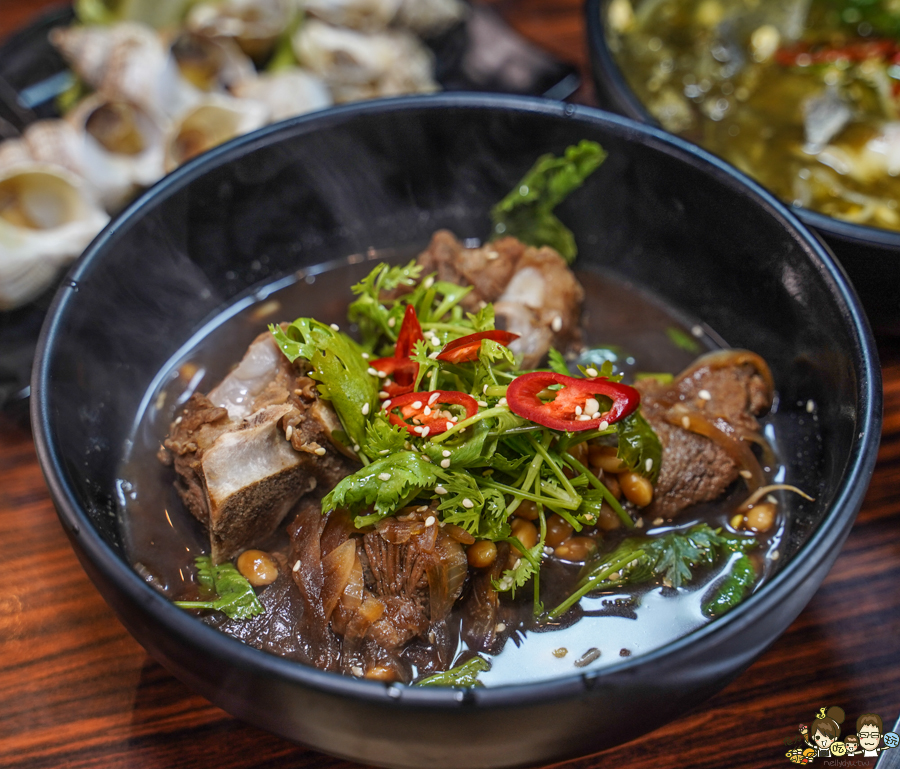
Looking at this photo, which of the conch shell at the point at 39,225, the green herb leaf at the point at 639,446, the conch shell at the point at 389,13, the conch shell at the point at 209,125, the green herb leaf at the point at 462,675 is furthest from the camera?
the conch shell at the point at 389,13

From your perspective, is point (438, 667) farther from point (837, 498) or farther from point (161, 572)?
point (837, 498)

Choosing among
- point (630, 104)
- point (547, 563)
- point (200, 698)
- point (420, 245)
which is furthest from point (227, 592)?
point (630, 104)

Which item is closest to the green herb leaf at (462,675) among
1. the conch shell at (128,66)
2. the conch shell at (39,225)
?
the conch shell at (39,225)

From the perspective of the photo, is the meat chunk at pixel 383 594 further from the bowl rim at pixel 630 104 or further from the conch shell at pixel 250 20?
the conch shell at pixel 250 20

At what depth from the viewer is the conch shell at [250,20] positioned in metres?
3.25

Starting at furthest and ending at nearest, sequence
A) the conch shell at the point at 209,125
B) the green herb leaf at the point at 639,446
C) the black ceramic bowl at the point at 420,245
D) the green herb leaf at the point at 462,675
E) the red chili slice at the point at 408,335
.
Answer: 1. the conch shell at the point at 209,125
2. the red chili slice at the point at 408,335
3. the green herb leaf at the point at 639,446
4. the green herb leaf at the point at 462,675
5. the black ceramic bowl at the point at 420,245

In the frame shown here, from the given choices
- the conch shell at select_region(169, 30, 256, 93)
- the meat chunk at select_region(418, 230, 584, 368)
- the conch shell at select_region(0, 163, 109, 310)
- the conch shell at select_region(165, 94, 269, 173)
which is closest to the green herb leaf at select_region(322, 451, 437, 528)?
the meat chunk at select_region(418, 230, 584, 368)

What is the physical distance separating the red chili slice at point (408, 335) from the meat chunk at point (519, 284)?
0.28 metres

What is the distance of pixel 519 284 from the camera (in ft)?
7.07

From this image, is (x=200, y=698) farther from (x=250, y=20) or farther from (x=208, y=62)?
(x=250, y=20)

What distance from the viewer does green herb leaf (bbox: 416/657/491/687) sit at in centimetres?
153

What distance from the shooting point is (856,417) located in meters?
1.58

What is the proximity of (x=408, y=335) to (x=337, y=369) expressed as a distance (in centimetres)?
21

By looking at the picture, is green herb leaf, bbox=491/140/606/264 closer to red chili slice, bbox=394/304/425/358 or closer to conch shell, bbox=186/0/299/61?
red chili slice, bbox=394/304/425/358
